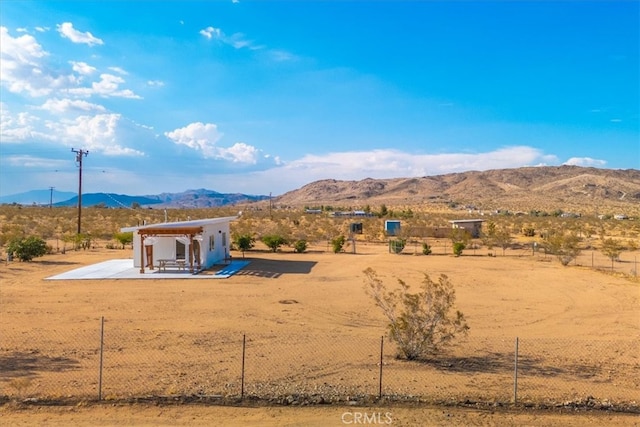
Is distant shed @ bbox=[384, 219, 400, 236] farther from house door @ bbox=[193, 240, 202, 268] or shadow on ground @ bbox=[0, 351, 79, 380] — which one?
shadow on ground @ bbox=[0, 351, 79, 380]

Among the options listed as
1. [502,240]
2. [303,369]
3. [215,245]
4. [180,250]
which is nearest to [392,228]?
[502,240]

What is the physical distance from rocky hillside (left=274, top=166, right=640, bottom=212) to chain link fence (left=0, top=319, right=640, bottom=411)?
114m

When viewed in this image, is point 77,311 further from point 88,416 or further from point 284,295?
point 88,416

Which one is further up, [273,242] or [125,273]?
[273,242]

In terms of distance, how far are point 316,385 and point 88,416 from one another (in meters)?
4.19

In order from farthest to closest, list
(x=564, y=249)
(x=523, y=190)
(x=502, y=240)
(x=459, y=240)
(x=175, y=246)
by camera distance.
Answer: (x=523, y=190)
(x=459, y=240)
(x=502, y=240)
(x=564, y=249)
(x=175, y=246)

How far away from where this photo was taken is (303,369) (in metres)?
11.5

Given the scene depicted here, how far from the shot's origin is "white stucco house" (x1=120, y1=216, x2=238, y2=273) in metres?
26.3

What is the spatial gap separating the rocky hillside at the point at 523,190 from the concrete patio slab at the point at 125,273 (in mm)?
106022

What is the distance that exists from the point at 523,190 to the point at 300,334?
16326 cm

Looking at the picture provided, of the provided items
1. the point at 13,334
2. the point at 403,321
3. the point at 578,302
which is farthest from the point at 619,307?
the point at 13,334

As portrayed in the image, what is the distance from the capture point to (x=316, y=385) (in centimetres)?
1042

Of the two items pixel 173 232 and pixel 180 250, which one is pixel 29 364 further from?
pixel 180 250

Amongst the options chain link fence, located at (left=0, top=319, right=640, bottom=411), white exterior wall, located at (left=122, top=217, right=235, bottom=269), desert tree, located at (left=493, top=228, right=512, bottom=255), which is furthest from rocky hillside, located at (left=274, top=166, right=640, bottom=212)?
chain link fence, located at (left=0, top=319, right=640, bottom=411)
